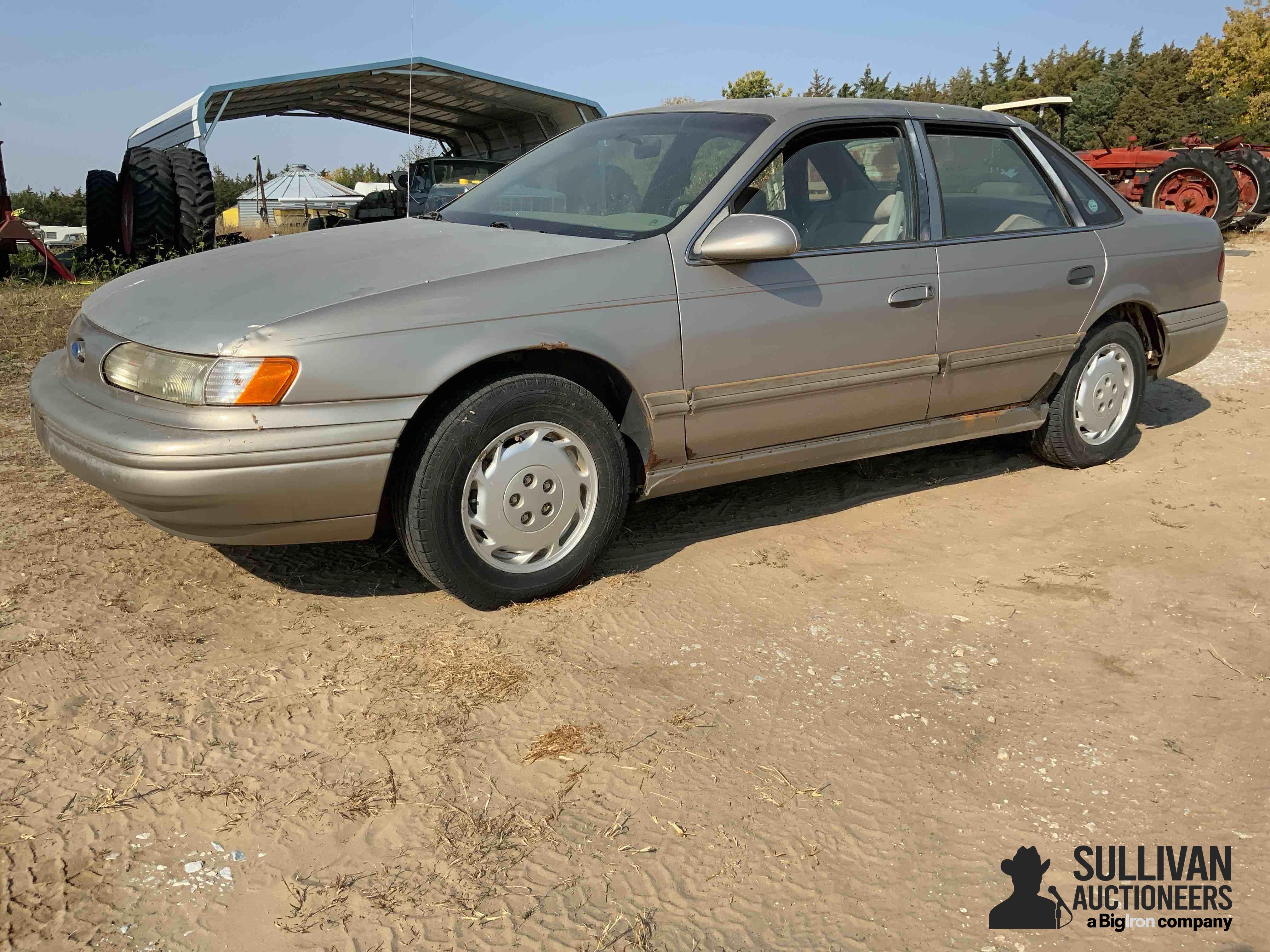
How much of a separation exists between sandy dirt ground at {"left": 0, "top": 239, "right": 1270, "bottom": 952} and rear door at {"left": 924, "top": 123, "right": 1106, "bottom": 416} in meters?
0.65

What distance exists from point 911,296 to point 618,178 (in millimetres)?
1188

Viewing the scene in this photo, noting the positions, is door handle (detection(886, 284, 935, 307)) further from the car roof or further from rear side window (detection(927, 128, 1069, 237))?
the car roof

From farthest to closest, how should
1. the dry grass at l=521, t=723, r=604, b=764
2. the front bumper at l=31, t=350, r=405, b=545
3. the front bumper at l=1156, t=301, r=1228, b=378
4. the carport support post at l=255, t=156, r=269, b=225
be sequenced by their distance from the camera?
the carport support post at l=255, t=156, r=269, b=225, the front bumper at l=1156, t=301, r=1228, b=378, the front bumper at l=31, t=350, r=405, b=545, the dry grass at l=521, t=723, r=604, b=764

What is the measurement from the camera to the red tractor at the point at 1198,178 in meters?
14.7

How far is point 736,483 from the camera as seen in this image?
15.6ft

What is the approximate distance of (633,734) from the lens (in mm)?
2664

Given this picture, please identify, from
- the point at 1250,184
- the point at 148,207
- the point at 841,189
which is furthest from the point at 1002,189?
the point at 1250,184

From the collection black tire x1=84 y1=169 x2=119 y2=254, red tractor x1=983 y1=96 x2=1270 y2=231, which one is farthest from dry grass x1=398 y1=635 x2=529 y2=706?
red tractor x1=983 y1=96 x2=1270 y2=231

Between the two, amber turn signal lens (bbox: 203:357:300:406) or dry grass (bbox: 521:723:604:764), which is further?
amber turn signal lens (bbox: 203:357:300:406)

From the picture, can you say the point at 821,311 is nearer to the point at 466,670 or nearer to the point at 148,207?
the point at 466,670

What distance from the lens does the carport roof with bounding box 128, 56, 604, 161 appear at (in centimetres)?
1434

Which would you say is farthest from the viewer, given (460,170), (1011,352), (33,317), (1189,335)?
(460,170)

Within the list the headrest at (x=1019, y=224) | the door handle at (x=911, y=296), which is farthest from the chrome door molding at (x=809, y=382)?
the headrest at (x=1019, y=224)

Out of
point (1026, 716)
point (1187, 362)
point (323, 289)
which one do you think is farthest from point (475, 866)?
Answer: point (1187, 362)
